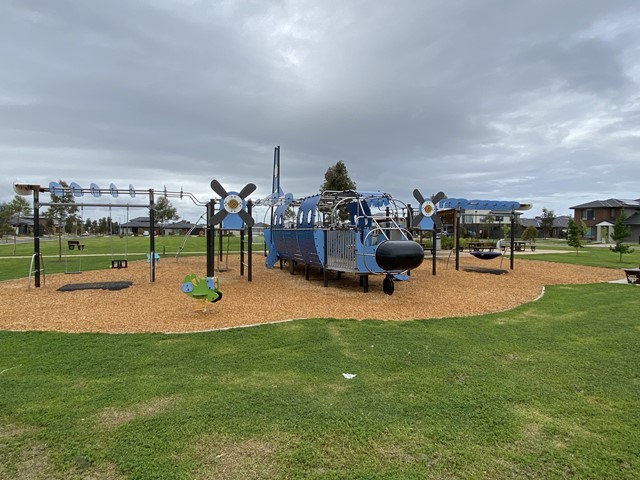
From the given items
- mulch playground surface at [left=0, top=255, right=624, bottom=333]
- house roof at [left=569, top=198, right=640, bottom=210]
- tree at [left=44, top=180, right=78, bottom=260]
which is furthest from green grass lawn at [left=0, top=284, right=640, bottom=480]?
house roof at [left=569, top=198, right=640, bottom=210]

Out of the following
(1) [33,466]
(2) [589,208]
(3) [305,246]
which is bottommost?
(1) [33,466]

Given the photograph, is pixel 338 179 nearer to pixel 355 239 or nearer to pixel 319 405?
pixel 355 239

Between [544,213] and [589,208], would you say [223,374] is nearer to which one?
[589,208]

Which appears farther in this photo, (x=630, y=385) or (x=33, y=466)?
(x=630, y=385)

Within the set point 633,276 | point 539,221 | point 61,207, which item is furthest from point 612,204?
point 61,207

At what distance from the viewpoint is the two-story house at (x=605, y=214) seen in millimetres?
56312

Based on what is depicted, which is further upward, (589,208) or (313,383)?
(589,208)

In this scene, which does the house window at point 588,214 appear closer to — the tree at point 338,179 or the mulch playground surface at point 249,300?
the tree at point 338,179

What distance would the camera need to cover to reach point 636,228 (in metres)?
56.2

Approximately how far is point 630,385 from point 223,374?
4825 mm

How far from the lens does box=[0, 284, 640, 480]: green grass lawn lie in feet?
10.4

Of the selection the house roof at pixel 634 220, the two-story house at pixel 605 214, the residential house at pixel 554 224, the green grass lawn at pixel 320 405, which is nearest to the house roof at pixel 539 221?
the residential house at pixel 554 224

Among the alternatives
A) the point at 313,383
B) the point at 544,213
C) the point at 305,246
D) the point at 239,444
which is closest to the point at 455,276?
the point at 305,246

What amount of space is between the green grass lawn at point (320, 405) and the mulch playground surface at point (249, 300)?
3.51 feet
